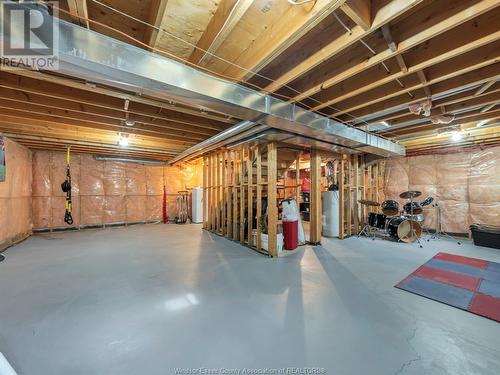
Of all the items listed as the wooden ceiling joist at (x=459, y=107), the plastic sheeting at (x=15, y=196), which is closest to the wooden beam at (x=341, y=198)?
the wooden ceiling joist at (x=459, y=107)

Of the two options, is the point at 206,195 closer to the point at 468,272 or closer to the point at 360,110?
the point at 360,110

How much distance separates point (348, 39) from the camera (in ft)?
6.00

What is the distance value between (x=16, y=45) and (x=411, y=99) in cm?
411

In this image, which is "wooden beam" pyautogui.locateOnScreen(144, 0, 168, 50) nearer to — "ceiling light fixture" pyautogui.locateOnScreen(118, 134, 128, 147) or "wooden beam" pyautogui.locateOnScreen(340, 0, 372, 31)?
"wooden beam" pyautogui.locateOnScreen(340, 0, 372, 31)

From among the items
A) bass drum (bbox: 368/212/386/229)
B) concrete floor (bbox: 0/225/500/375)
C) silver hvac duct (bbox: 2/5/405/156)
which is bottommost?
concrete floor (bbox: 0/225/500/375)

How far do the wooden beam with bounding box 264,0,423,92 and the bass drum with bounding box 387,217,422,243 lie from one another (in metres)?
4.57

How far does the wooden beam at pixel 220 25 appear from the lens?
150 centimetres

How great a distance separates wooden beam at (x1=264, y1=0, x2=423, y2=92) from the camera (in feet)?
5.04

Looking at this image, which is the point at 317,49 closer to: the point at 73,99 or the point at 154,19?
the point at 154,19

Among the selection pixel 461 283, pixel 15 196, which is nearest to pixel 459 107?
pixel 461 283

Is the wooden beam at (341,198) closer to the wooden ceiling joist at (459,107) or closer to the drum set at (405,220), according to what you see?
the drum set at (405,220)

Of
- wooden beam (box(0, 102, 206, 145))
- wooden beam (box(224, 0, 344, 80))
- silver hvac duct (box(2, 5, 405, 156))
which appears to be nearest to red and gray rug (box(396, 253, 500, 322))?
silver hvac duct (box(2, 5, 405, 156))

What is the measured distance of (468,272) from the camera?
3.35 m

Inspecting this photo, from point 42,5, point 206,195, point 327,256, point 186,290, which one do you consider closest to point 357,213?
point 327,256
